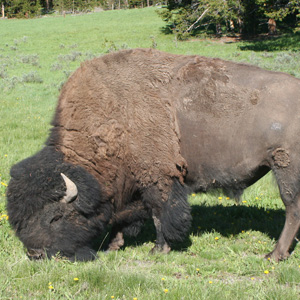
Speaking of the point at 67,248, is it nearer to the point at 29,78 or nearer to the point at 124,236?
the point at 124,236

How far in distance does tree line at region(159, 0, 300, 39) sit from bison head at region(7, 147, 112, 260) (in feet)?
73.8

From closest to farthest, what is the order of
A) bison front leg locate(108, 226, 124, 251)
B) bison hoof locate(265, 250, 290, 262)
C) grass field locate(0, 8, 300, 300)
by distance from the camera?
grass field locate(0, 8, 300, 300) < bison hoof locate(265, 250, 290, 262) < bison front leg locate(108, 226, 124, 251)

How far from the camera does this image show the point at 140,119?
16.2ft

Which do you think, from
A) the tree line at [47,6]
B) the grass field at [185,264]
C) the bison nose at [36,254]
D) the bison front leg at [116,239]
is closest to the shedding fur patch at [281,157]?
the grass field at [185,264]

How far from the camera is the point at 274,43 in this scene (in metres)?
30.3

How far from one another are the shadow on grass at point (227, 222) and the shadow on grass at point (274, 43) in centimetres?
2276

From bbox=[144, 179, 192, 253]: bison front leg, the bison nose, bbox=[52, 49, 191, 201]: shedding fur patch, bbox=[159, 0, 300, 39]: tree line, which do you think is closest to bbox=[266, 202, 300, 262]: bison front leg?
bbox=[144, 179, 192, 253]: bison front leg

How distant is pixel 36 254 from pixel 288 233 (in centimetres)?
289

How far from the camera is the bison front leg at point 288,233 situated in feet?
16.1

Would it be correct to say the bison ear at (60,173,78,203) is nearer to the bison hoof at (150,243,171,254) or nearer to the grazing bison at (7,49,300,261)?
the grazing bison at (7,49,300,261)

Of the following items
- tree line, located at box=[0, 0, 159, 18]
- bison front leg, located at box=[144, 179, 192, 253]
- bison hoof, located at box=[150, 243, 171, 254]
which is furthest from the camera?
tree line, located at box=[0, 0, 159, 18]

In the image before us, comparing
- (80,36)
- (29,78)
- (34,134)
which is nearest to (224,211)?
(34,134)

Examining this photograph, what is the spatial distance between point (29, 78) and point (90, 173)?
16298 mm

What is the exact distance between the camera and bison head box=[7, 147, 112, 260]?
450cm
